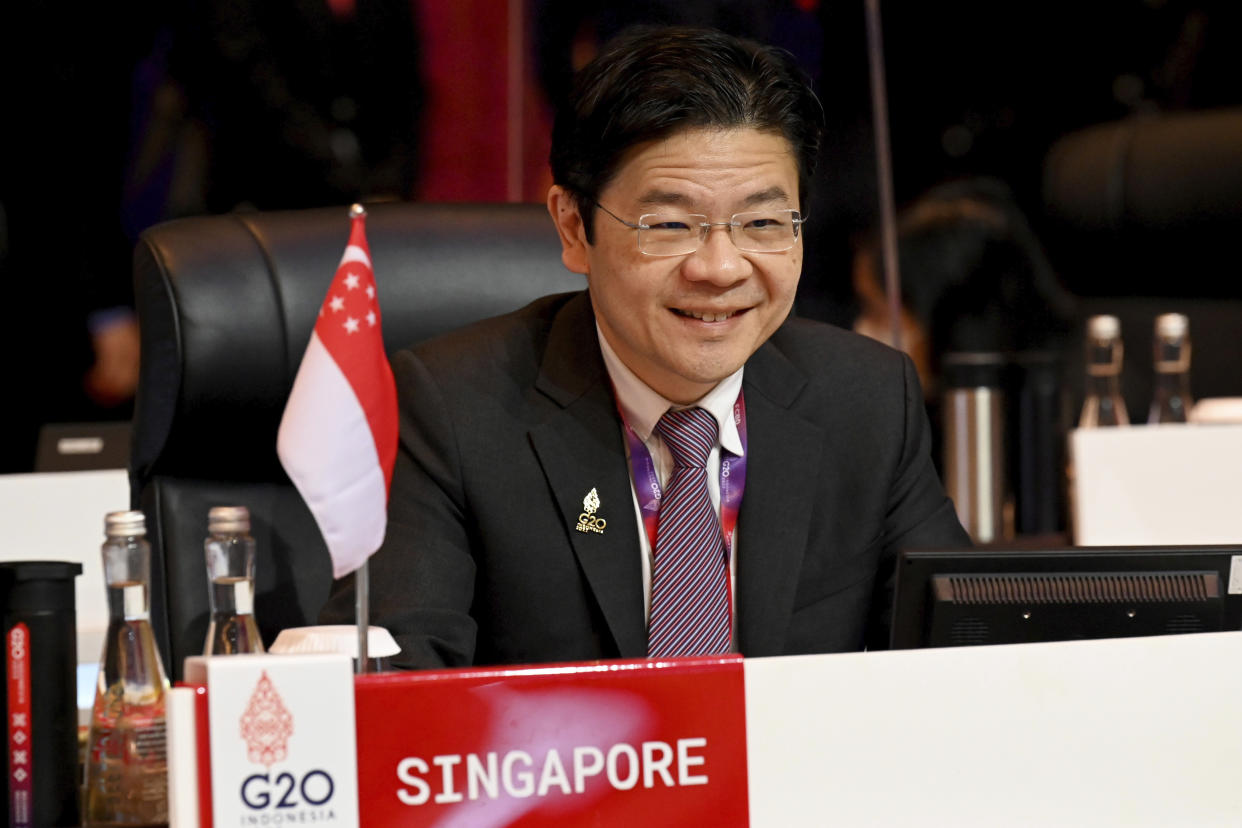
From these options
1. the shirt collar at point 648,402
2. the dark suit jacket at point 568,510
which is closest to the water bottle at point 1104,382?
the dark suit jacket at point 568,510

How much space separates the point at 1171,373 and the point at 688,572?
1.91 metres

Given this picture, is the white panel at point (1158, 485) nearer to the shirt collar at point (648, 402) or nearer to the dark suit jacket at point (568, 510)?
the dark suit jacket at point (568, 510)

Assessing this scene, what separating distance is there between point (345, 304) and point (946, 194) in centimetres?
292

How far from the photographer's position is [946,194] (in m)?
3.68

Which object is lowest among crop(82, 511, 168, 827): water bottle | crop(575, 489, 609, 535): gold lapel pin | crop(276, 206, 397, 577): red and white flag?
crop(82, 511, 168, 827): water bottle

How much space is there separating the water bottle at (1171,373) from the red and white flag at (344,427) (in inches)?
84.2

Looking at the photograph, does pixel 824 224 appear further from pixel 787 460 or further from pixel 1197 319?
pixel 787 460

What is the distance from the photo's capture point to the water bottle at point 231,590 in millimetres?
1414

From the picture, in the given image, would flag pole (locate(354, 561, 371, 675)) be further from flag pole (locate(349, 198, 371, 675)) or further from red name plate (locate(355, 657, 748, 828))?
red name plate (locate(355, 657, 748, 828))

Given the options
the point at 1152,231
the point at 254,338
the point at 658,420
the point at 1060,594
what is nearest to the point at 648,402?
the point at 658,420

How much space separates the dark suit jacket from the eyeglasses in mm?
202

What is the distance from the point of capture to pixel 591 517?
5.24ft

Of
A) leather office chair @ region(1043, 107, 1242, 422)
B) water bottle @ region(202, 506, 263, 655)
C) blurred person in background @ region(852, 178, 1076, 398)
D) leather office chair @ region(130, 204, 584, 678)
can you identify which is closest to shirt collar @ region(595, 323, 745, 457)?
leather office chair @ region(130, 204, 584, 678)

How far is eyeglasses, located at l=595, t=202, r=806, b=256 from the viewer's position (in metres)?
1.51
